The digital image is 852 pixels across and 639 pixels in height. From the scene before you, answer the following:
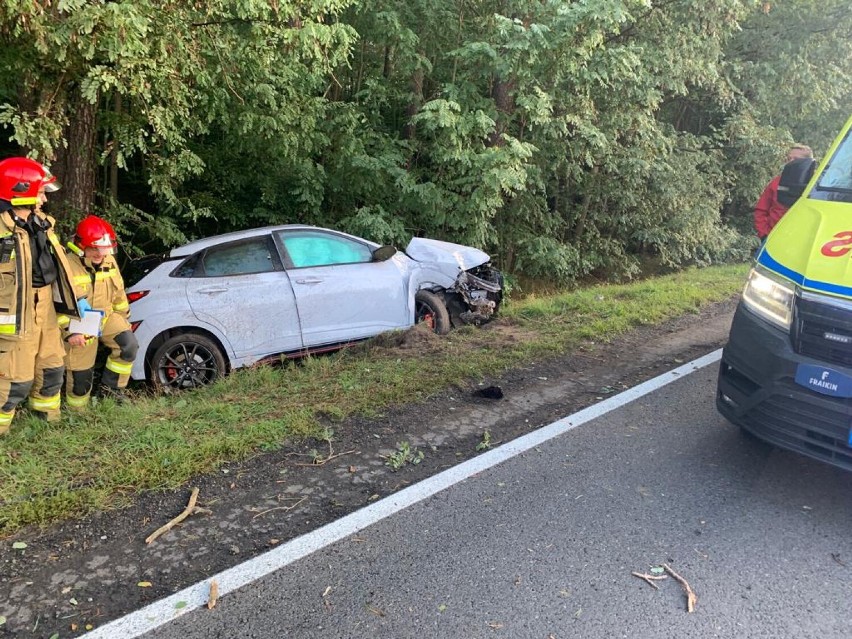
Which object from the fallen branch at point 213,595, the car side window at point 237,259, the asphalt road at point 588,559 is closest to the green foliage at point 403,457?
the asphalt road at point 588,559

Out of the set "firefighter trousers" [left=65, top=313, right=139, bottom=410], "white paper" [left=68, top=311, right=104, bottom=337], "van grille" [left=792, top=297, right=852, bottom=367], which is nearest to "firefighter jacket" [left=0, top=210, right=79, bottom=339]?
Result: "white paper" [left=68, top=311, right=104, bottom=337]

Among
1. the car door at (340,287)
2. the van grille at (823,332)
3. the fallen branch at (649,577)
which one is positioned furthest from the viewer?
the car door at (340,287)

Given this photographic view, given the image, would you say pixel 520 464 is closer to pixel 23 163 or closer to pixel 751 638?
pixel 751 638

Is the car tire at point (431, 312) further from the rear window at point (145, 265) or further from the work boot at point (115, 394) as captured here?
the work boot at point (115, 394)

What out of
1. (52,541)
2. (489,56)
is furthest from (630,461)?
(489,56)

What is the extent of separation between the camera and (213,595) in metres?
2.51

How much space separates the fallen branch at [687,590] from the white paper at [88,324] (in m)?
3.99

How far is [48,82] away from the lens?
475cm

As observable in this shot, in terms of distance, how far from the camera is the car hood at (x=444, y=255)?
22.6 ft

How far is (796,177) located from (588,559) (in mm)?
2946

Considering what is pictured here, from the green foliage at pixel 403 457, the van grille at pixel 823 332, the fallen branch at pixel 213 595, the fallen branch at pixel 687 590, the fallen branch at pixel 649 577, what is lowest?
the fallen branch at pixel 213 595

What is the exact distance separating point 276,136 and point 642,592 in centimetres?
637

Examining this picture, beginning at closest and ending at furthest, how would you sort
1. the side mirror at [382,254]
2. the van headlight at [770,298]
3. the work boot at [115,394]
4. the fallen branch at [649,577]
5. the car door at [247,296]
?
the fallen branch at [649,577], the van headlight at [770,298], the work boot at [115,394], the car door at [247,296], the side mirror at [382,254]

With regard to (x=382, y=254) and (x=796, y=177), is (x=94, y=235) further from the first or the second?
(x=796, y=177)
